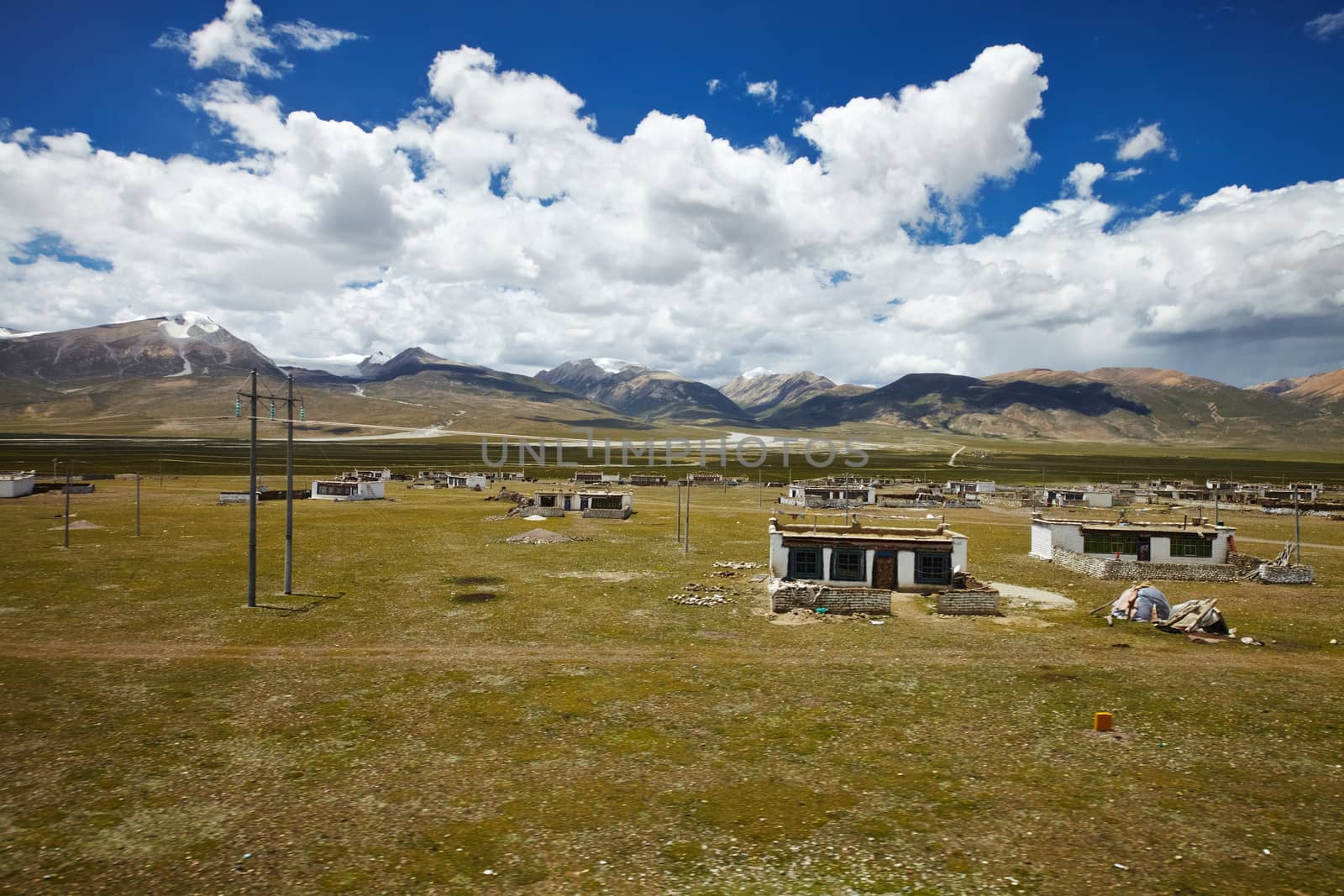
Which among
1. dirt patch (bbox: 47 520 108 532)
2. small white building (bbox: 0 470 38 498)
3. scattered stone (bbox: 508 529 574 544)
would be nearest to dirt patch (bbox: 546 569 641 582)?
scattered stone (bbox: 508 529 574 544)

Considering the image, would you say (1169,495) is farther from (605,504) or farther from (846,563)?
(846,563)

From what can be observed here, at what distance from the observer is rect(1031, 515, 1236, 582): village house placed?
51.1 meters

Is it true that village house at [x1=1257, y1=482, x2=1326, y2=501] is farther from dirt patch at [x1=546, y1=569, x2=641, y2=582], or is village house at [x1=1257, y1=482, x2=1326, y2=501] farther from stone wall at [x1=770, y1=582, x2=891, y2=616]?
dirt patch at [x1=546, y1=569, x2=641, y2=582]

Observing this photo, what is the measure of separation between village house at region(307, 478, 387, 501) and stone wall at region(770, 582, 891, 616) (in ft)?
293

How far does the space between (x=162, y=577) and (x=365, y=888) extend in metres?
39.8

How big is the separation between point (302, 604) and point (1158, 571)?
2263 inches

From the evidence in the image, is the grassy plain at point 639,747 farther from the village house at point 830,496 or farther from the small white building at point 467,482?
the small white building at point 467,482

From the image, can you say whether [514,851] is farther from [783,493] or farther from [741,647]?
[783,493]

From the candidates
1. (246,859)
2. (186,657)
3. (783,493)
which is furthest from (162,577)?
(783,493)

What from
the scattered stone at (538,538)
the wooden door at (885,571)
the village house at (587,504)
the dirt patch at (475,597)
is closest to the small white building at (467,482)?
the village house at (587,504)

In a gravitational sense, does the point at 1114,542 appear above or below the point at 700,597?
above

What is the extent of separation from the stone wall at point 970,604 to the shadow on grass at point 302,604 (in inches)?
1365

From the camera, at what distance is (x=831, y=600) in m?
38.1

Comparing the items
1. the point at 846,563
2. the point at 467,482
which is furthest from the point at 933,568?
the point at 467,482
